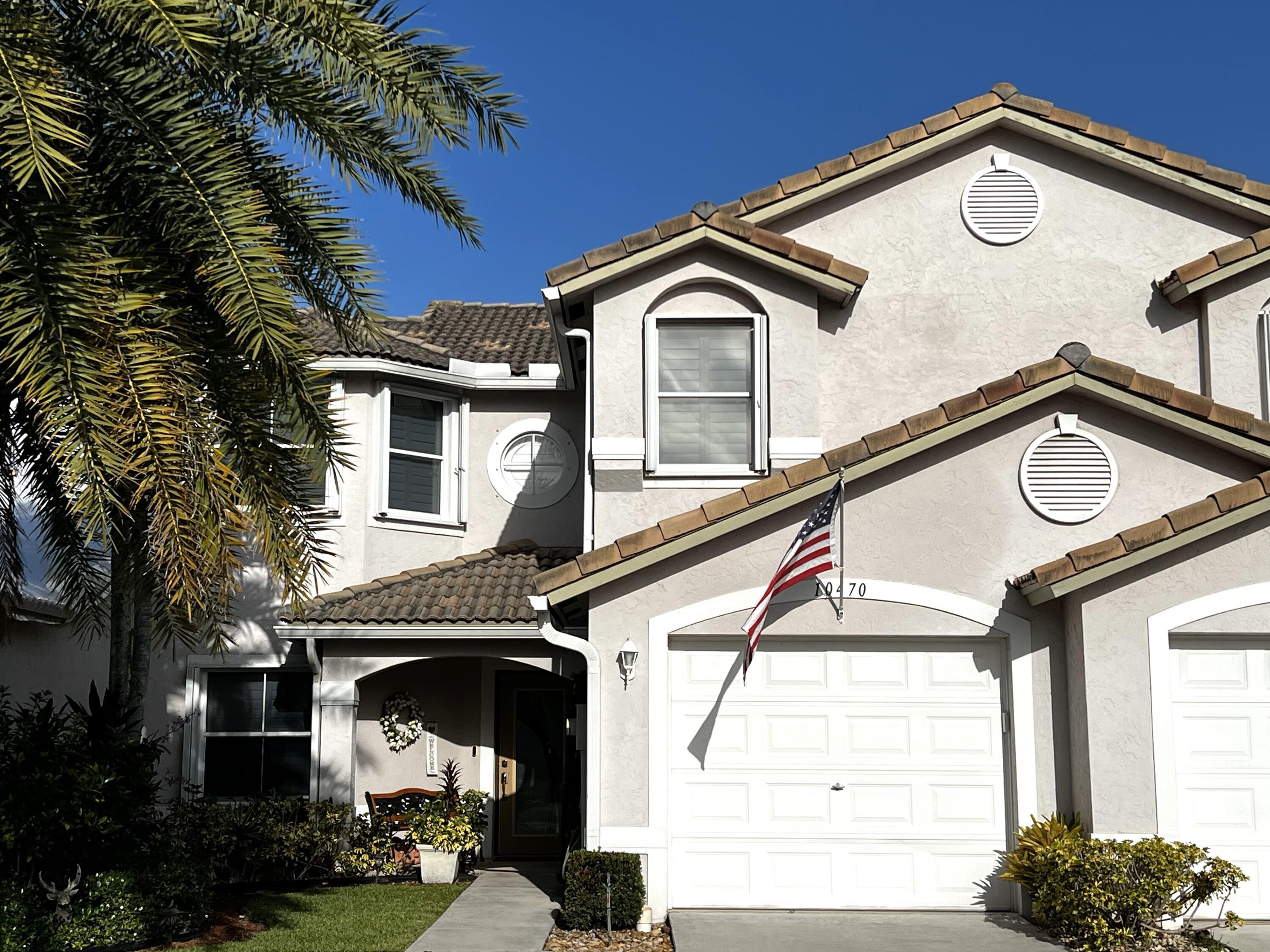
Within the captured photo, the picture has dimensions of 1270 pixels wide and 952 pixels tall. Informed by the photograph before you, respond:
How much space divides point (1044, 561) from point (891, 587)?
4.65 ft

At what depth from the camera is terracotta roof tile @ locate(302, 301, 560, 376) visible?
16.8 metres

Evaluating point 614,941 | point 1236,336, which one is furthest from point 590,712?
point 1236,336

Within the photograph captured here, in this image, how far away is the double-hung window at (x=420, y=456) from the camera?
16.8m

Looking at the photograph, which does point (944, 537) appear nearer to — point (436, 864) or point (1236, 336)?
point (1236, 336)

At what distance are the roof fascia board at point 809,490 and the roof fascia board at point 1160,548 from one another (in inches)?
65.9

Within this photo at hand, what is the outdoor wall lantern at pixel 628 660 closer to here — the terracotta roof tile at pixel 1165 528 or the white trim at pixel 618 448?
the white trim at pixel 618 448

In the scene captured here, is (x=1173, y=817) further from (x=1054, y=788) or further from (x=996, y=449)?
(x=996, y=449)

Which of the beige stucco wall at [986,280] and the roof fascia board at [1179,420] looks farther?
the beige stucco wall at [986,280]

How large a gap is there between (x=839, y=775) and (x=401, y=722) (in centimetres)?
631

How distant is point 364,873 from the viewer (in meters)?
14.9

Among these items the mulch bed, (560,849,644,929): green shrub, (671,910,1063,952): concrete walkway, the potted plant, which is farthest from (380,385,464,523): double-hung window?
(671,910,1063,952): concrete walkway

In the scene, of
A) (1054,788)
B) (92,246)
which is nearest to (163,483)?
(92,246)

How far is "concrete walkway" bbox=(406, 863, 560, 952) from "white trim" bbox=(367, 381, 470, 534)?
14.7ft

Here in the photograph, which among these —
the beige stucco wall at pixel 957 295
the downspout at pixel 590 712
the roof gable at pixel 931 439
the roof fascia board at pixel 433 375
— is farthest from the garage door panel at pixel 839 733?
the roof fascia board at pixel 433 375
